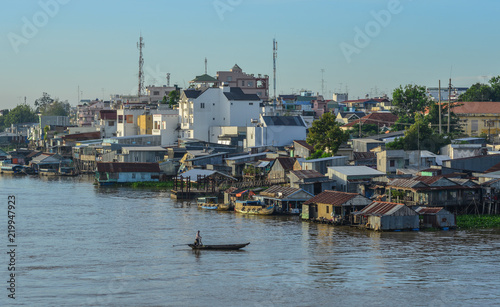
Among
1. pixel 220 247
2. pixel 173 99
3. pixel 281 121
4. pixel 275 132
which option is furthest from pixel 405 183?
pixel 173 99

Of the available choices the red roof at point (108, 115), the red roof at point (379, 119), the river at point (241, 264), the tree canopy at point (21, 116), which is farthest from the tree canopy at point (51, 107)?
the river at point (241, 264)

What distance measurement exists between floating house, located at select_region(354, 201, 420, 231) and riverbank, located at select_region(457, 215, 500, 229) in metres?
2.42

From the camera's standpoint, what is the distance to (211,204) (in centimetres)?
4234

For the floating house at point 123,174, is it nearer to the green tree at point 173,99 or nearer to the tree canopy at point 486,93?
the green tree at point 173,99

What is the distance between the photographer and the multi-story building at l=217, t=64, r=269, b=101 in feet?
309

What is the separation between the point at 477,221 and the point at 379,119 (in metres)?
42.7

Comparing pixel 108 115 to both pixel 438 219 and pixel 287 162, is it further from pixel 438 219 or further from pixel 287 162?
pixel 438 219

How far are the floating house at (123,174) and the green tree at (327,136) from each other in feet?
44.2

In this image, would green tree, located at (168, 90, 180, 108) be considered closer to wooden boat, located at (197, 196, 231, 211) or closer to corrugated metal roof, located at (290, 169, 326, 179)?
wooden boat, located at (197, 196, 231, 211)

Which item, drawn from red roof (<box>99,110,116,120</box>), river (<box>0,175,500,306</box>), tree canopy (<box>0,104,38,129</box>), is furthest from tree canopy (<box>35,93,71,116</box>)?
river (<box>0,175,500,306</box>)

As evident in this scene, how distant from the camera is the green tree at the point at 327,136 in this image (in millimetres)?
49969

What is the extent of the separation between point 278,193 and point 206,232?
721cm

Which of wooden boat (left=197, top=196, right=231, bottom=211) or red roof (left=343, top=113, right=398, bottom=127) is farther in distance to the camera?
red roof (left=343, top=113, right=398, bottom=127)

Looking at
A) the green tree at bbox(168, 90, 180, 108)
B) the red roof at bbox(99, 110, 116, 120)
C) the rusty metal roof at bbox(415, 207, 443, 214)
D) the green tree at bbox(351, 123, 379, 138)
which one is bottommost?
the rusty metal roof at bbox(415, 207, 443, 214)
